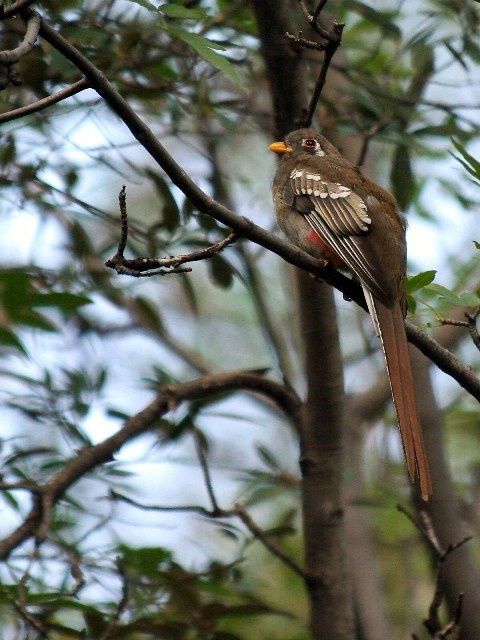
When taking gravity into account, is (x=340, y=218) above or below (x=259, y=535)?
above

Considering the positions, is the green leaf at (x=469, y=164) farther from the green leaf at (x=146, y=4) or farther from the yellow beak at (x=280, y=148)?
the yellow beak at (x=280, y=148)

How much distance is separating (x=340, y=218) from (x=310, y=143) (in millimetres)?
1064

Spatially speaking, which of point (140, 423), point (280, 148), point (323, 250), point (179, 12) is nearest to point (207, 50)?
point (179, 12)

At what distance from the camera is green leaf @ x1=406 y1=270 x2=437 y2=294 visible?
307cm

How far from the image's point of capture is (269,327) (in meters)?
5.37

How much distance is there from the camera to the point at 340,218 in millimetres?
3975

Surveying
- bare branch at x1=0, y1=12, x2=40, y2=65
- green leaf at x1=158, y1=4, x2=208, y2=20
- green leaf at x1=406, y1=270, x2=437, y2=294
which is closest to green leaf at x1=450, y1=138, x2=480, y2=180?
green leaf at x1=406, y1=270, x2=437, y2=294

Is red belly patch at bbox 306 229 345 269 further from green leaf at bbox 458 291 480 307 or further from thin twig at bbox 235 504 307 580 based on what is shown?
thin twig at bbox 235 504 307 580

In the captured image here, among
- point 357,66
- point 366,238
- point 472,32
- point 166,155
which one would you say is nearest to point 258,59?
point 357,66

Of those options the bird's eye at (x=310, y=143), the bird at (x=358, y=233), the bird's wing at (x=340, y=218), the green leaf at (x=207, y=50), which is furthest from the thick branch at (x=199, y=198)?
the bird's eye at (x=310, y=143)

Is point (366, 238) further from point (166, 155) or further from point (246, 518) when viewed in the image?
point (166, 155)

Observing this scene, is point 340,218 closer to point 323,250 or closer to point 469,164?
point 323,250

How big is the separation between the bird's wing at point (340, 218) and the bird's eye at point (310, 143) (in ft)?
1.31

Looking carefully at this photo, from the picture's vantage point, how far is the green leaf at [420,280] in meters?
3.07
